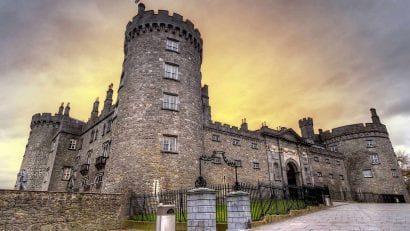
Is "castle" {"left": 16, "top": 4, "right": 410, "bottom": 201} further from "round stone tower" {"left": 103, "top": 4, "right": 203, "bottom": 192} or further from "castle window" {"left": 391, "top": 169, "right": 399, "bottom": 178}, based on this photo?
"castle window" {"left": 391, "top": 169, "right": 399, "bottom": 178}

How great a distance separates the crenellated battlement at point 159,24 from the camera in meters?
23.7

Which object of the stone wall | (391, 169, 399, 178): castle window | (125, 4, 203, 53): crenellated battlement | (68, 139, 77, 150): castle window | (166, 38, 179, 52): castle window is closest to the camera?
the stone wall

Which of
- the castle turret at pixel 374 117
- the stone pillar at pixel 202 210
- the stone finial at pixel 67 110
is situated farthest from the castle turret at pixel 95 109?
the castle turret at pixel 374 117

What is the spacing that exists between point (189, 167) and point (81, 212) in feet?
27.4

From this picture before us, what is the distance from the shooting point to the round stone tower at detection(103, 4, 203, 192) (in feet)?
62.2

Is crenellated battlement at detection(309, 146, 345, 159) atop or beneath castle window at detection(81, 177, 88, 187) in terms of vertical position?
atop

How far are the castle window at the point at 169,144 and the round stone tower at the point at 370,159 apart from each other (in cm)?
3345

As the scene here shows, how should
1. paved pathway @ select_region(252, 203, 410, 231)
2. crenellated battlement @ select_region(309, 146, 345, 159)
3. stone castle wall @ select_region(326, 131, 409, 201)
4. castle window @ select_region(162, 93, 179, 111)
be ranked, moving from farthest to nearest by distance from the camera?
stone castle wall @ select_region(326, 131, 409, 201), crenellated battlement @ select_region(309, 146, 345, 159), castle window @ select_region(162, 93, 179, 111), paved pathway @ select_region(252, 203, 410, 231)

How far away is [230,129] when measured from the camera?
2842 cm

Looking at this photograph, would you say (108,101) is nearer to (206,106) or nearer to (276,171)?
(206,106)

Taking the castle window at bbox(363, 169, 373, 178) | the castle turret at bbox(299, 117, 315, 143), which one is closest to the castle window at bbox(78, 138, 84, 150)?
the castle turret at bbox(299, 117, 315, 143)

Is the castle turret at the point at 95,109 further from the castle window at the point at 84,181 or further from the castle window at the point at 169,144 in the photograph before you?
the castle window at the point at 169,144

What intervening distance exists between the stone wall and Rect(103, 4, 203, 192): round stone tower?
8.55 feet

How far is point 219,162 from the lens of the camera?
25234mm
